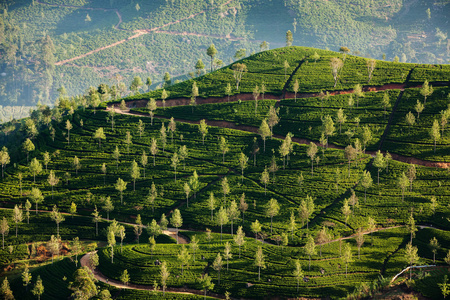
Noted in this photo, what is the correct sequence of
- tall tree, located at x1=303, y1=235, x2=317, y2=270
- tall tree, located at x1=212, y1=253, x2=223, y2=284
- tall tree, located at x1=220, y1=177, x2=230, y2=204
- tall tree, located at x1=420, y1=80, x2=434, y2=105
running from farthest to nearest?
1. tall tree, located at x1=420, y1=80, x2=434, y2=105
2. tall tree, located at x1=220, y1=177, x2=230, y2=204
3. tall tree, located at x1=303, y1=235, x2=317, y2=270
4. tall tree, located at x1=212, y1=253, x2=223, y2=284

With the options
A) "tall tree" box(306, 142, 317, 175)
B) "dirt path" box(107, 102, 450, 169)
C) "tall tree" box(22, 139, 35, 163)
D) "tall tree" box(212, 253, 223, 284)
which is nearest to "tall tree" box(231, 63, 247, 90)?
"dirt path" box(107, 102, 450, 169)

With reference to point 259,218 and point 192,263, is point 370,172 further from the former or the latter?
point 192,263

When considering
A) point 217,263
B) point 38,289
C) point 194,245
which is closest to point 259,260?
point 217,263

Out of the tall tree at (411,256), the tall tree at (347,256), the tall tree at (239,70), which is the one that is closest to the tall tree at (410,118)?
the tall tree at (411,256)

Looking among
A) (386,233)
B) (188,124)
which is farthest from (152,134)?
(386,233)

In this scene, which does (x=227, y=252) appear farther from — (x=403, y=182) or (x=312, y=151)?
(x=403, y=182)

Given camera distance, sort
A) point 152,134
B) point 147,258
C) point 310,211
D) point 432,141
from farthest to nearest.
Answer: point 152,134
point 432,141
point 310,211
point 147,258

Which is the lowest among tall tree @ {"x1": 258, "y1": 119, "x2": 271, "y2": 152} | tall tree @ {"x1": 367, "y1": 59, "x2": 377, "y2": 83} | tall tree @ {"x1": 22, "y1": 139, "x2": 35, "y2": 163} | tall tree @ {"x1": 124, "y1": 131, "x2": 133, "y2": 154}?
tall tree @ {"x1": 22, "y1": 139, "x2": 35, "y2": 163}

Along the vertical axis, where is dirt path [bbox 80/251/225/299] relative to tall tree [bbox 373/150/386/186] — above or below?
below

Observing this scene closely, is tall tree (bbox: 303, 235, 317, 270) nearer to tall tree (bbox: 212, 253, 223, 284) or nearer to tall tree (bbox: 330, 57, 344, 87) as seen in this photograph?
tall tree (bbox: 212, 253, 223, 284)
